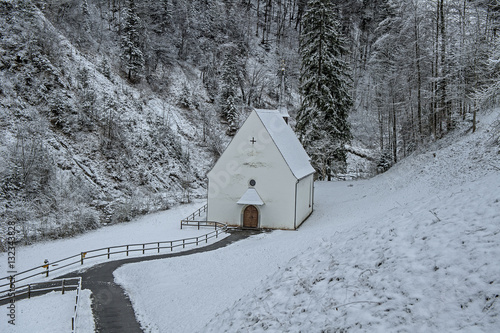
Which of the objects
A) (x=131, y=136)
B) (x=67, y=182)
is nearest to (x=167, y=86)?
(x=131, y=136)

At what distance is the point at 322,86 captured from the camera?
35406 mm

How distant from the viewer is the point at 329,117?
3641 cm

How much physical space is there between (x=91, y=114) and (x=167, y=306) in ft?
88.2

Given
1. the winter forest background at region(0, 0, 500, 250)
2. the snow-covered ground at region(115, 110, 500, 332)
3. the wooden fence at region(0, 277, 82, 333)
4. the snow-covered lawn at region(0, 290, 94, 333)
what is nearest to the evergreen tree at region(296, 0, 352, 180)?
the winter forest background at region(0, 0, 500, 250)

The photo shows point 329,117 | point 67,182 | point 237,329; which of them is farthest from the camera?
point 329,117

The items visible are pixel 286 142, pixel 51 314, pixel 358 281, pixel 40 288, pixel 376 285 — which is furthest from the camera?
pixel 286 142

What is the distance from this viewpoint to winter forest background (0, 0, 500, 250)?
990 inches

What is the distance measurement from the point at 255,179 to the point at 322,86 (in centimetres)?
1541

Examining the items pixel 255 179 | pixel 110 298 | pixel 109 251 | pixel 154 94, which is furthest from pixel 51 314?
pixel 154 94

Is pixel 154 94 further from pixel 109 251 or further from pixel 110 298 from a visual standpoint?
pixel 110 298

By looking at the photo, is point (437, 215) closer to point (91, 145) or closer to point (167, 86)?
point (91, 145)

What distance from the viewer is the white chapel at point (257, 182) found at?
25.2m

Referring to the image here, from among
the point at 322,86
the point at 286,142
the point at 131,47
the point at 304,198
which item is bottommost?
the point at 304,198

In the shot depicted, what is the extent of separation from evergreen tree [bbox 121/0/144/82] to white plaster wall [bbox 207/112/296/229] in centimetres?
2457
